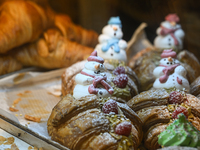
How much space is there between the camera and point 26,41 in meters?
3.00

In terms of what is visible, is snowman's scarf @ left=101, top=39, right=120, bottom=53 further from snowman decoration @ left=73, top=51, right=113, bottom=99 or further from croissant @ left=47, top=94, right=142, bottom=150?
croissant @ left=47, top=94, right=142, bottom=150

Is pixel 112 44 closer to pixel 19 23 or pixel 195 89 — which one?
pixel 195 89

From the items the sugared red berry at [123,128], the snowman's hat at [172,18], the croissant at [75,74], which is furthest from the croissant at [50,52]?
the sugared red berry at [123,128]

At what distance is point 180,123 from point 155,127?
22 centimetres

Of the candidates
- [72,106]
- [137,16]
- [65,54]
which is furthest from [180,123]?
[137,16]

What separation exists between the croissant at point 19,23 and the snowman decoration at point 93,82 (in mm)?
1246

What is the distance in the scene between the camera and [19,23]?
9.27 feet

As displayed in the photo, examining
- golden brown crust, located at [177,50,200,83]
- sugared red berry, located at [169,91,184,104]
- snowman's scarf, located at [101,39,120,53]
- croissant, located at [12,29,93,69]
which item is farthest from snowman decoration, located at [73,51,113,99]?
croissant, located at [12,29,93,69]

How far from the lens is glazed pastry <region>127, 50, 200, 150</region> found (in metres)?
1.64

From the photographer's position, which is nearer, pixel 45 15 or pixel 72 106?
pixel 72 106

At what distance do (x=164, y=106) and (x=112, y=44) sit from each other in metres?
0.96

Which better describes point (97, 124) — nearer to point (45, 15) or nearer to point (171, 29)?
point (171, 29)

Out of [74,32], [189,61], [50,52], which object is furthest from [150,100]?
[74,32]

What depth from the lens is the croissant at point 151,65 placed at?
250cm
